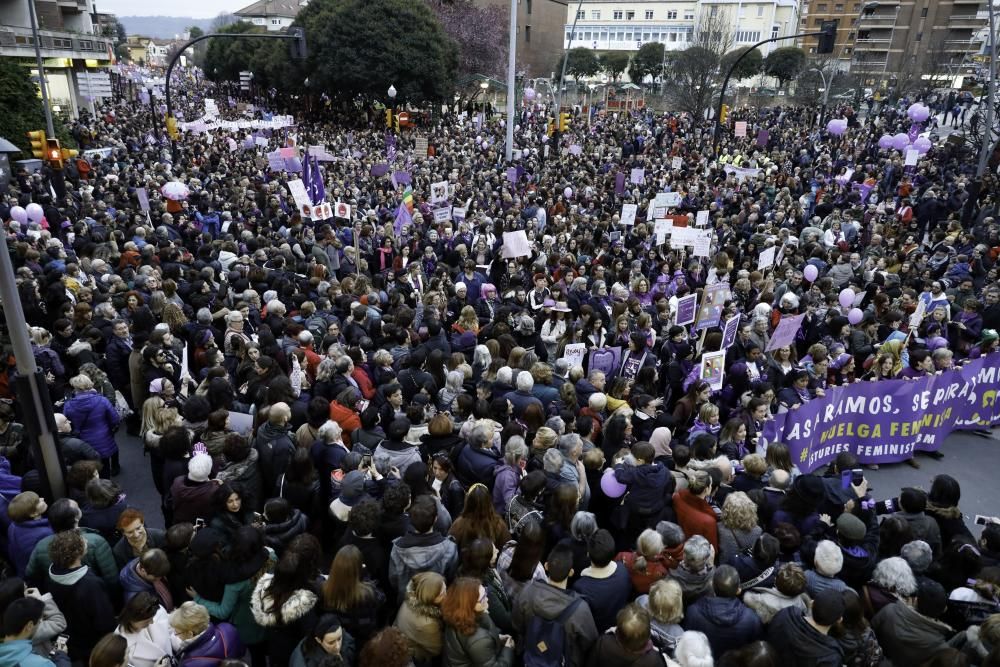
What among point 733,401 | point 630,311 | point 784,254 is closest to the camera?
point 733,401

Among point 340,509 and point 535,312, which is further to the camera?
point 535,312

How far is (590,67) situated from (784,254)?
65.1 meters

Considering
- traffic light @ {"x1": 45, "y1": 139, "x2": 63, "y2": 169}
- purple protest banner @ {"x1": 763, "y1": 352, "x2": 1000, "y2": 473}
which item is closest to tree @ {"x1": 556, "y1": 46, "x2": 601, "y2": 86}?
traffic light @ {"x1": 45, "y1": 139, "x2": 63, "y2": 169}

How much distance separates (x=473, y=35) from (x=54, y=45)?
29.5 meters

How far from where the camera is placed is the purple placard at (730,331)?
312 inches

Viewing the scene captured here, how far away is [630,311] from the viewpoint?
8.99m

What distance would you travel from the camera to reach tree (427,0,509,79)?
5466 cm

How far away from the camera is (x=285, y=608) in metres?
3.64

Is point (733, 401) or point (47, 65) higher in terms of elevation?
point (47, 65)

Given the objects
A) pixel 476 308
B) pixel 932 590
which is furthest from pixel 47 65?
pixel 932 590

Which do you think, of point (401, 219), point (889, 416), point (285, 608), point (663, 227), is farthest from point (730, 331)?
point (401, 219)

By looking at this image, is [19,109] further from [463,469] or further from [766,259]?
[463,469]

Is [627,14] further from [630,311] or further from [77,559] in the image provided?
[77,559]

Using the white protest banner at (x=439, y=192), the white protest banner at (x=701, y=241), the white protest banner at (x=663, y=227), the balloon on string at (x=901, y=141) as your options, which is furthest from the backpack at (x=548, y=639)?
the balloon on string at (x=901, y=141)
